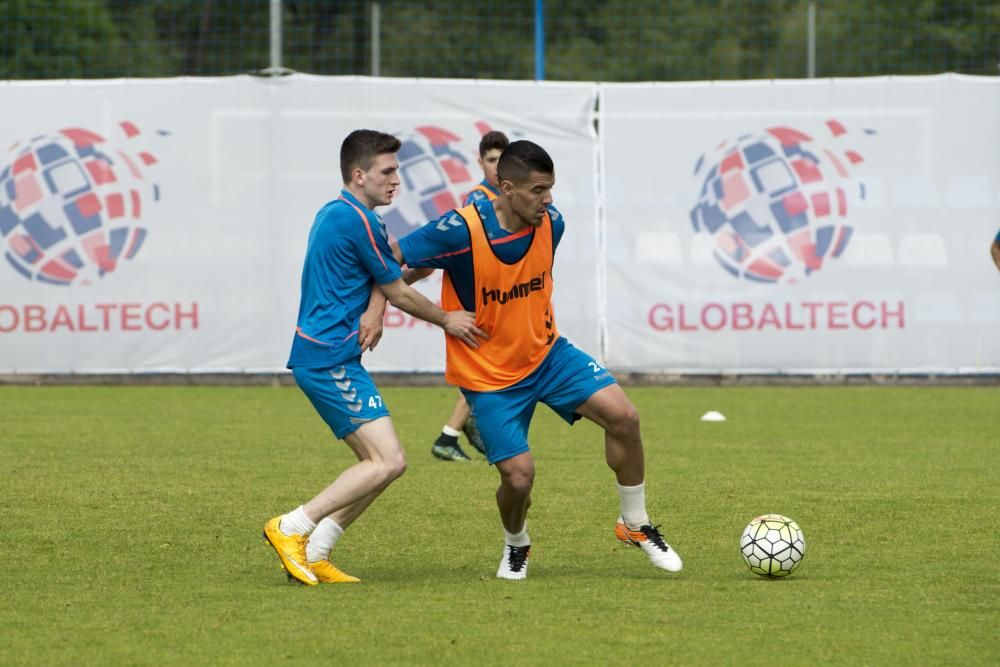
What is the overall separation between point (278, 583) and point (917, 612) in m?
2.52

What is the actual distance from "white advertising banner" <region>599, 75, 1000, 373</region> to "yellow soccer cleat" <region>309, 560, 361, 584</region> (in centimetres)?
981

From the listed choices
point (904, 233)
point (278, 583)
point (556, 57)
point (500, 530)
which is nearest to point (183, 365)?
point (904, 233)

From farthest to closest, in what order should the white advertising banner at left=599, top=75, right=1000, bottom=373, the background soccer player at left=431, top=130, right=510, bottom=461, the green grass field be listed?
1. the white advertising banner at left=599, top=75, right=1000, bottom=373
2. the background soccer player at left=431, top=130, right=510, bottom=461
3. the green grass field

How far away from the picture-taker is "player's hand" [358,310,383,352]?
263 inches

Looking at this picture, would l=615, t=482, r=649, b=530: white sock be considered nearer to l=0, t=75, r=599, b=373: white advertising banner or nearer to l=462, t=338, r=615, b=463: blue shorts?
l=462, t=338, r=615, b=463: blue shorts

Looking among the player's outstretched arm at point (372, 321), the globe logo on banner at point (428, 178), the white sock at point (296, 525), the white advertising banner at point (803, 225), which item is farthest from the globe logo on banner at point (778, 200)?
the white sock at point (296, 525)

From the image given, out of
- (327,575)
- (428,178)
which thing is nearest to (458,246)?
(327,575)

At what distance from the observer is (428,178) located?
16.3 meters

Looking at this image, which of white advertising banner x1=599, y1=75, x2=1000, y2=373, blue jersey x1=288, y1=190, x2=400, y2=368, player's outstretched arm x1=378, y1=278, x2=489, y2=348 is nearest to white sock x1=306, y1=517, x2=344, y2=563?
blue jersey x1=288, y1=190, x2=400, y2=368

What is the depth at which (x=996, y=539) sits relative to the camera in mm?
7617

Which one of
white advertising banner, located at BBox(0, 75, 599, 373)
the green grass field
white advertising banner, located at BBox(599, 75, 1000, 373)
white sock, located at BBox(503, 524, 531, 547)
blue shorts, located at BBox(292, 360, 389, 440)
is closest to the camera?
the green grass field

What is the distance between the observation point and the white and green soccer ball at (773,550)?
663 centimetres

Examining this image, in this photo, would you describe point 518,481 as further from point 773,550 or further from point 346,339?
point 773,550

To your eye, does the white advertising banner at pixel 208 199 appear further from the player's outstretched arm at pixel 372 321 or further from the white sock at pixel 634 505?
the player's outstretched arm at pixel 372 321
